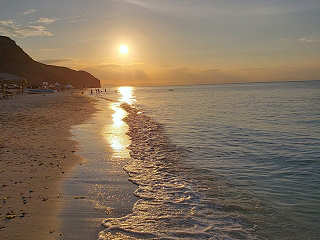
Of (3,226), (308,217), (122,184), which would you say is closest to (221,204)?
(308,217)

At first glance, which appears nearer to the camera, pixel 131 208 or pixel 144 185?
pixel 131 208

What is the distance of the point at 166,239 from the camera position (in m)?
4.20

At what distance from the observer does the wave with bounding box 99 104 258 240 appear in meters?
4.41

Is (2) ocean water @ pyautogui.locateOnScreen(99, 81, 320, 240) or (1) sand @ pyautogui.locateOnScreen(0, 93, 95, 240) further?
(2) ocean water @ pyautogui.locateOnScreen(99, 81, 320, 240)

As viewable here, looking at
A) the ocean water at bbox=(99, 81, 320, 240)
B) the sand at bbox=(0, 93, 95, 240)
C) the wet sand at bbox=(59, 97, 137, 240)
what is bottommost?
the ocean water at bbox=(99, 81, 320, 240)

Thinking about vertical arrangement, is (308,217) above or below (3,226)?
below

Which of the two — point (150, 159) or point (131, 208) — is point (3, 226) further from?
point (150, 159)

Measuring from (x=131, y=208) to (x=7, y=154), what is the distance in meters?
5.56

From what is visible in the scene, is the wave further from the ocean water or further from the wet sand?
the wet sand

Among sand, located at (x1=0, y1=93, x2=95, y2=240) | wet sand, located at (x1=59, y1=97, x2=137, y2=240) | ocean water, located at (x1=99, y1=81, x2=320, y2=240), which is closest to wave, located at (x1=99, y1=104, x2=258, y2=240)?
ocean water, located at (x1=99, y1=81, x2=320, y2=240)

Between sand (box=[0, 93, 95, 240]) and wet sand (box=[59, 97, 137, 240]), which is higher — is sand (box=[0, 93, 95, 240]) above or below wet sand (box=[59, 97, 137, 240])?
above

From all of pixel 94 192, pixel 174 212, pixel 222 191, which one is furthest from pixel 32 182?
pixel 222 191

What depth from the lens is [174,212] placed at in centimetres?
525

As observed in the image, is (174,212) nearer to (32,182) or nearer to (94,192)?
(94,192)
